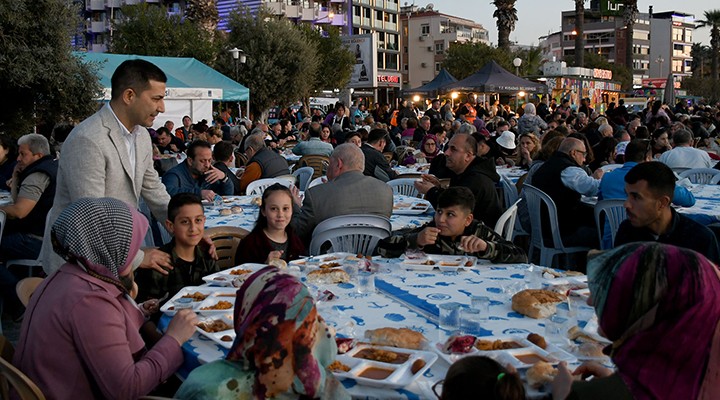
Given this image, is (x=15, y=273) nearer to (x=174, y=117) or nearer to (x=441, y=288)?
(x=441, y=288)

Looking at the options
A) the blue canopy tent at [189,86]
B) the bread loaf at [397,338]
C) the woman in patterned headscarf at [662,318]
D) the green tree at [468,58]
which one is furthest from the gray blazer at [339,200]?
the green tree at [468,58]

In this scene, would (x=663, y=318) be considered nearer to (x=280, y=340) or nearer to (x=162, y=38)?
(x=280, y=340)

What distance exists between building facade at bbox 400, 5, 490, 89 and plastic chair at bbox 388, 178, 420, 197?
77.9 metres

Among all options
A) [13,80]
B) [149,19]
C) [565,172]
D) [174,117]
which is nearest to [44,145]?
[565,172]

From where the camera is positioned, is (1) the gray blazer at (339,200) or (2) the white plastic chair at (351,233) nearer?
(2) the white plastic chair at (351,233)

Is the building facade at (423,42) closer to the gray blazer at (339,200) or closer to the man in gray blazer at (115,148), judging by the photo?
the gray blazer at (339,200)

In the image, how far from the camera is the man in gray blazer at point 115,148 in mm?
4074

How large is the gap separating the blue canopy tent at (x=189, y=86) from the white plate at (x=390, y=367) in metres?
21.0

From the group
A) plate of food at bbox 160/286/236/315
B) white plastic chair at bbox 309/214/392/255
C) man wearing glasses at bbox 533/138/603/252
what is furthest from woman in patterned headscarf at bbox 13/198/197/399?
man wearing glasses at bbox 533/138/603/252

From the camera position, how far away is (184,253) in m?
4.32

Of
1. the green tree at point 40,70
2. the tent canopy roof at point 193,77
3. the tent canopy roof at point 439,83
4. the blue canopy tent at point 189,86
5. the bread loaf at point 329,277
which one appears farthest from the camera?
the tent canopy roof at point 439,83

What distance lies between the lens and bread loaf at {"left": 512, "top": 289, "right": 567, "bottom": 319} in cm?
325

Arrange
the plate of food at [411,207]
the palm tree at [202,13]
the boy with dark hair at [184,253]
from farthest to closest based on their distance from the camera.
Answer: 1. the palm tree at [202,13]
2. the plate of food at [411,207]
3. the boy with dark hair at [184,253]

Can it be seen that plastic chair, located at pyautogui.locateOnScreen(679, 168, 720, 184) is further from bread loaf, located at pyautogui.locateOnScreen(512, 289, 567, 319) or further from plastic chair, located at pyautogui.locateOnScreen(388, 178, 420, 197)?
bread loaf, located at pyautogui.locateOnScreen(512, 289, 567, 319)
